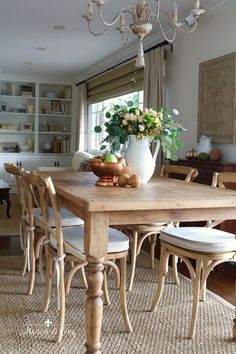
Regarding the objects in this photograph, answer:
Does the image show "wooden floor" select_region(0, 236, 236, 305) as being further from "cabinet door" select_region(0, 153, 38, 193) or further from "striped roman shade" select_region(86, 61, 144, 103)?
"cabinet door" select_region(0, 153, 38, 193)

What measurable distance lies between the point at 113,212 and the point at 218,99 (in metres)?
2.72

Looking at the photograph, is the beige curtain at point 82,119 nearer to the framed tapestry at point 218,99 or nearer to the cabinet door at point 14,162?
the cabinet door at point 14,162

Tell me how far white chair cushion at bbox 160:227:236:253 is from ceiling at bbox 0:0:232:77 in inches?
104

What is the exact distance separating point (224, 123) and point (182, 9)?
1322 millimetres

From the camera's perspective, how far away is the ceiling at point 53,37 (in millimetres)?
4355

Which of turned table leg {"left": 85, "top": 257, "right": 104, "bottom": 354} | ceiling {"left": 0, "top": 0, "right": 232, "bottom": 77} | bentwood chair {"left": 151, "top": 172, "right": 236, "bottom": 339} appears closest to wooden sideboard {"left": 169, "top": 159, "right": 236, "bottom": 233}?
bentwood chair {"left": 151, "top": 172, "right": 236, "bottom": 339}

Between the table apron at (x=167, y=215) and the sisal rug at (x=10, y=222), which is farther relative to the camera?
the sisal rug at (x=10, y=222)

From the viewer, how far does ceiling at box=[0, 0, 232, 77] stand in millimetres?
4355

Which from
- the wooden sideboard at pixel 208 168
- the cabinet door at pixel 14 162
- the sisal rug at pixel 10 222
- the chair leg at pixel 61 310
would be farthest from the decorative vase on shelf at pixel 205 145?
the cabinet door at pixel 14 162

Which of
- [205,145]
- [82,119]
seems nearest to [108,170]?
[205,145]

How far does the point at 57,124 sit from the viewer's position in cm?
961

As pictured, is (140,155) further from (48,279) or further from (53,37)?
(53,37)

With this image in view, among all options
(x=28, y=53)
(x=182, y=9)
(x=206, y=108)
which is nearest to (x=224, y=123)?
(x=206, y=108)

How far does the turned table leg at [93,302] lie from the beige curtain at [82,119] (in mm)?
6809
